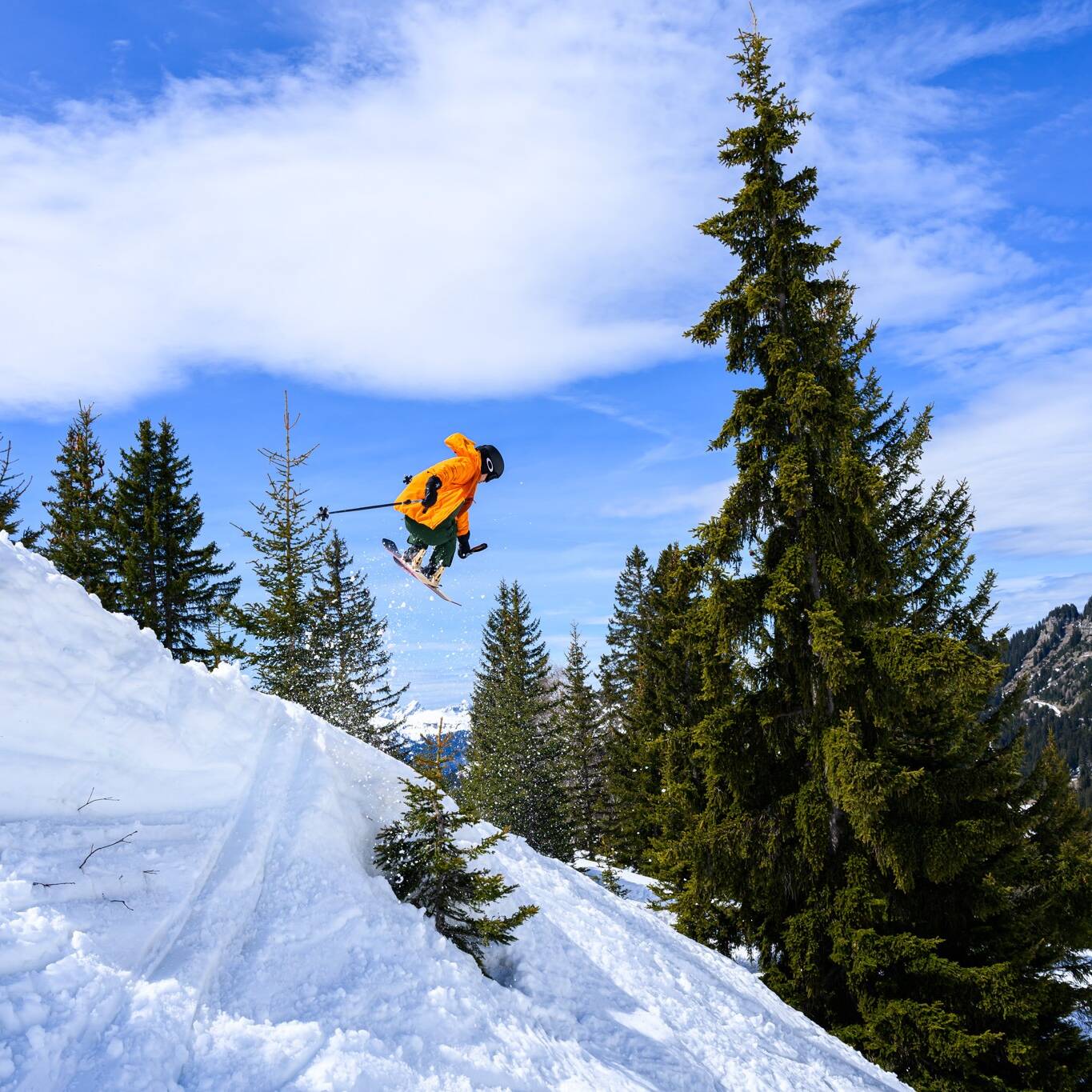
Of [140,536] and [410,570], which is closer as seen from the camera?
[410,570]

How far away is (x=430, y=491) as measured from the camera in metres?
12.4

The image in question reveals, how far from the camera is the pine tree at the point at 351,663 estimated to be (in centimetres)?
2186

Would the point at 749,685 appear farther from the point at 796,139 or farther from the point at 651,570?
the point at 651,570

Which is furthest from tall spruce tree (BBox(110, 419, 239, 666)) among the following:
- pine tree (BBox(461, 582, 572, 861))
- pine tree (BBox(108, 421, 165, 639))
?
pine tree (BBox(461, 582, 572, 861))

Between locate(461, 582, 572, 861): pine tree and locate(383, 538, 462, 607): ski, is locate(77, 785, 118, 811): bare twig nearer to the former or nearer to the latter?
locate(383, 538, 462, 607): ski

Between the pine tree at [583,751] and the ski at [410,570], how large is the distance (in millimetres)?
20388

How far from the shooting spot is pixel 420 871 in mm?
6840

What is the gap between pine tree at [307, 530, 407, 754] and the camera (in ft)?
71.7

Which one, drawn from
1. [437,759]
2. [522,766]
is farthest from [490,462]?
[522,766]

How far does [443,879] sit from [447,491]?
24.8ft

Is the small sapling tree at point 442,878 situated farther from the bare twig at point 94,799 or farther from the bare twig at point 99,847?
the bare twig at point 94,799

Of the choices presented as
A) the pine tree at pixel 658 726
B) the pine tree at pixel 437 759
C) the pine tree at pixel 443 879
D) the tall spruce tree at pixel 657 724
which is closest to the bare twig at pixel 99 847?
the pine tree at pixel 443 879

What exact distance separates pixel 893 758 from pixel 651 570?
66.5ft

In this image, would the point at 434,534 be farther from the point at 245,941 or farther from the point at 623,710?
the point at 623,710
